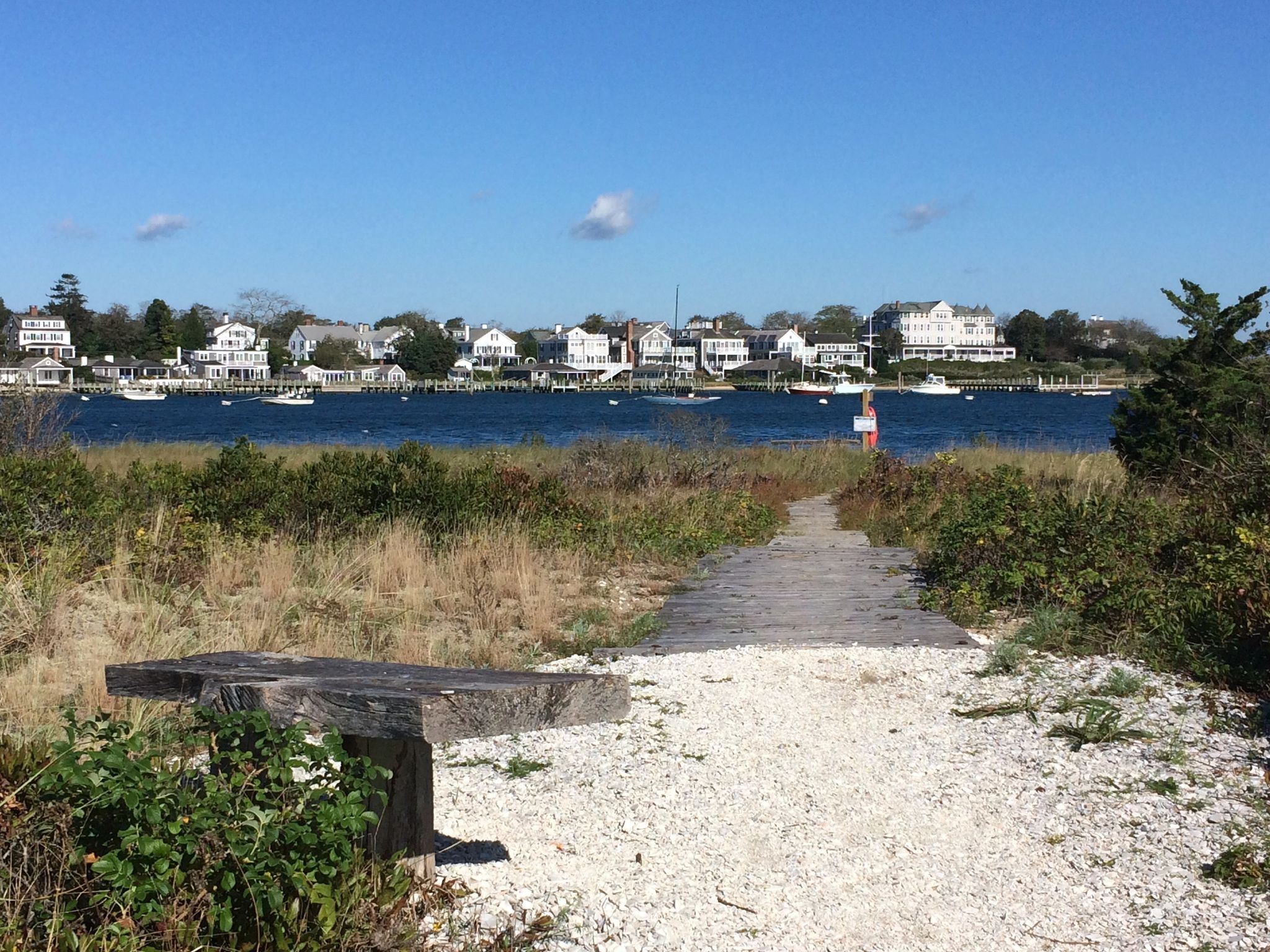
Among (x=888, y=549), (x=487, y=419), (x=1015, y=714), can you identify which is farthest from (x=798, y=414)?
(x=1015, y=714)

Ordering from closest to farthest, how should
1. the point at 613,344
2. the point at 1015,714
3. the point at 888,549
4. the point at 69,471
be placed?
1. the point at 1015,714
2. the point at 69,471
3. the point at 888,549
4. the point at 613,344

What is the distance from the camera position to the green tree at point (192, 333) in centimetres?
15675

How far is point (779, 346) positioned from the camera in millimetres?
160750

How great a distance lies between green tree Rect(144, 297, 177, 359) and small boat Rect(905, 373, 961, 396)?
8876cm

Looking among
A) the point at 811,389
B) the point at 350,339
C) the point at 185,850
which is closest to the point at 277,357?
the point at 350,339

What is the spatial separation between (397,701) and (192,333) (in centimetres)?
16692

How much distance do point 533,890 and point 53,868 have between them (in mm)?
1531

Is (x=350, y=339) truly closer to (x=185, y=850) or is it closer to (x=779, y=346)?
(x=779, y=346)

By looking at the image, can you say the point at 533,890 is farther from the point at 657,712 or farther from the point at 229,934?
the point at 657,712

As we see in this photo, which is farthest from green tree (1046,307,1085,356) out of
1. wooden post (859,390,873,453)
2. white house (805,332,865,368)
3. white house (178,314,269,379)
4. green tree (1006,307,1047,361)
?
wooden post (859,390,873,453)

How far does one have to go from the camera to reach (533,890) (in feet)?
13.6

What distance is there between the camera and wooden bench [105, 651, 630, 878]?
11.4ft

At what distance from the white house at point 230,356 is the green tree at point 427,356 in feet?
59.6

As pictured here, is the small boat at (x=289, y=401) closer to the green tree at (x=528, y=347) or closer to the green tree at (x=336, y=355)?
the green tree at (x=336, y=355)
